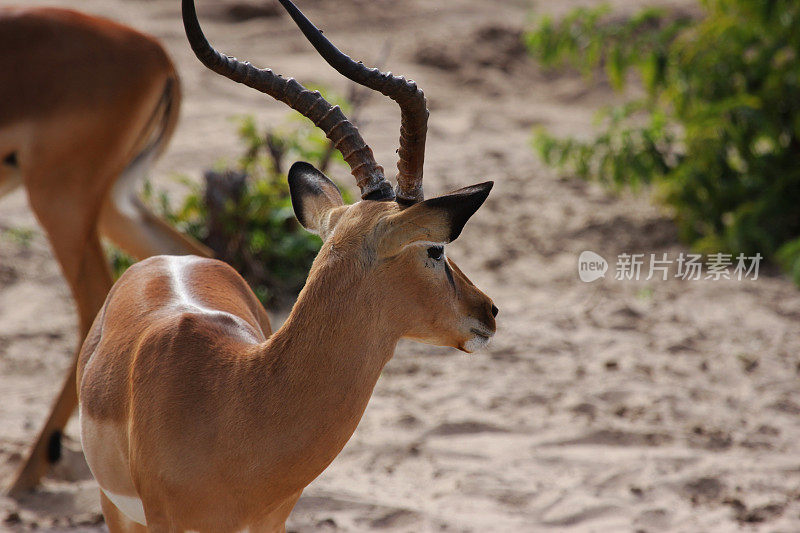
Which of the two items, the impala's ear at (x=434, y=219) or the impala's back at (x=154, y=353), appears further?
the impala's back at (x=154, y=353)

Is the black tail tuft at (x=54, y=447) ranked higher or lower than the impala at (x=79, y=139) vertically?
lower

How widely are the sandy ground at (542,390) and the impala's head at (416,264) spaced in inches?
58.2

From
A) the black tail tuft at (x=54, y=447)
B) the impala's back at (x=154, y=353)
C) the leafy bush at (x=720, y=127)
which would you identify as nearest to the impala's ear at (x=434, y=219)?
the impala's back at (x=154, y=353)

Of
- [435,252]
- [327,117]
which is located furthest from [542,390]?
[327,117]

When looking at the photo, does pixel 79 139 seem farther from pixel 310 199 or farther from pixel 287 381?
pixel 287 381

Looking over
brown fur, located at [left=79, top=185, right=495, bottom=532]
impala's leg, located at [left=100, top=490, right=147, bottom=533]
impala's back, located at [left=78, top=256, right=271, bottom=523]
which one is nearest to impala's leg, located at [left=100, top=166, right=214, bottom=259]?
impala's back, located at [left=78, top=256, right=271, bottom=523]

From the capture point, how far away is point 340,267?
2.33 m

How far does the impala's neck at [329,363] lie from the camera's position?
2.32 metres

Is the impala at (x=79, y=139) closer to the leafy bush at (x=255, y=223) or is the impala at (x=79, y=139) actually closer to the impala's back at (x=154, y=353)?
the impala's back at (x=154, y=353)

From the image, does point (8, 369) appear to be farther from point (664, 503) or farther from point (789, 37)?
point (789, 37)

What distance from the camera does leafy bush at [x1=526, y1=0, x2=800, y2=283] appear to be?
6422 mm

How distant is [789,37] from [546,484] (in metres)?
4.01

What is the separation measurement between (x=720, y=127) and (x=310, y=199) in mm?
4635

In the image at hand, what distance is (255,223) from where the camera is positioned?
6012 mm
